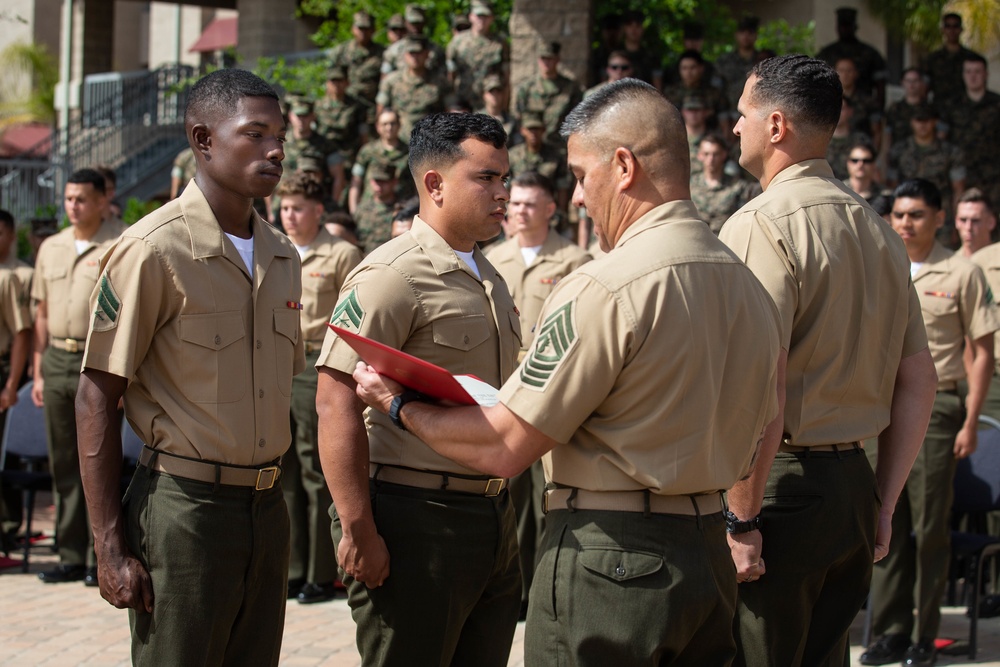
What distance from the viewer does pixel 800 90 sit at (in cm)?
346

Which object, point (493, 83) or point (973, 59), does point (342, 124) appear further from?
point (973, 59)

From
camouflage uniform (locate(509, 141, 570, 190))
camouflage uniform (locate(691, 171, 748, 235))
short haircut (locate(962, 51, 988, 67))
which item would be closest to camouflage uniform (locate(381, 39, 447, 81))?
camouflage uniform (locate(509, 141, 570, 190))

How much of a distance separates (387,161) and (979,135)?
5.82 meters

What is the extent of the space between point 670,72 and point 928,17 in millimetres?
5706

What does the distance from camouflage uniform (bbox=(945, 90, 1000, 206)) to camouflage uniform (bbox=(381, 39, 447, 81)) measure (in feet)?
16.4

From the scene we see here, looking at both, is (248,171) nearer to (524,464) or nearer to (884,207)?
(524,464)

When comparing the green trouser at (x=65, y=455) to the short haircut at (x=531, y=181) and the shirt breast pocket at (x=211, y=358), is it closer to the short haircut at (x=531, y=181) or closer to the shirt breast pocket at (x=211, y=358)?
the short haircut at (x=531, y=181)

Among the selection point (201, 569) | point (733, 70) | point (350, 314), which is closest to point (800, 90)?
point (350, 314)

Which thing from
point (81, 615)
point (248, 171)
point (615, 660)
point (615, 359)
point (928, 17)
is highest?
point (928, 17)

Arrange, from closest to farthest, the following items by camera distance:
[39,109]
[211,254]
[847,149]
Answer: [211,254] → [847,149] → [39,109]

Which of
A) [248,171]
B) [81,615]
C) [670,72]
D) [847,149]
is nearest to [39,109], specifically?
[670,72]

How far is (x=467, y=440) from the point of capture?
8.91ft

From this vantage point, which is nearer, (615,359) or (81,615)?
(615,359)

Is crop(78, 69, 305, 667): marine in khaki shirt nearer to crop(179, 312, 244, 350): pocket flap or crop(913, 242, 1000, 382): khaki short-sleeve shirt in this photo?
crop(179, 312, 244, 350): pocket flap
